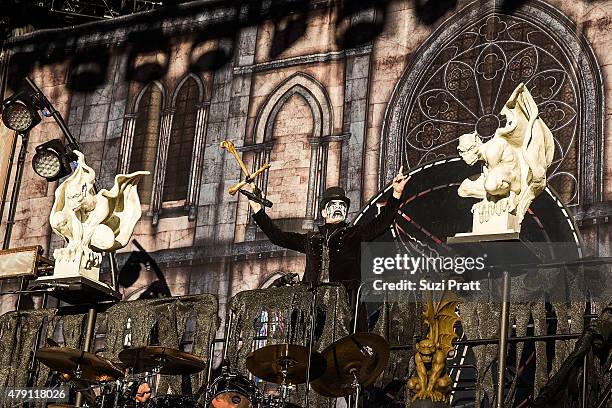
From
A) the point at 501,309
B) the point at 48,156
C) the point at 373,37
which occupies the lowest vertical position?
the point at 501,309

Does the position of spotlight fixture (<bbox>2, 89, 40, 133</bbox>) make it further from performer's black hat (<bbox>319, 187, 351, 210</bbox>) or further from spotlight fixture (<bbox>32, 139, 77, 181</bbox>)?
performer's black hat (<bbox>319, 187, 351, 210</bbox>)

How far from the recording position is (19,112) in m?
15.6

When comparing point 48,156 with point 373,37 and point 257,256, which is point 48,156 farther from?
point 373,37

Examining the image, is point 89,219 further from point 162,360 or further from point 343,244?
point 343,244

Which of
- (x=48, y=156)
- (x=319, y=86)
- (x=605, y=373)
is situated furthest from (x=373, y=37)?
(x=605, y=373)

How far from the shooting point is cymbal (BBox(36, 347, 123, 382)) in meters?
12.1

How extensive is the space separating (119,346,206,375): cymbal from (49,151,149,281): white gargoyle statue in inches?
67.0

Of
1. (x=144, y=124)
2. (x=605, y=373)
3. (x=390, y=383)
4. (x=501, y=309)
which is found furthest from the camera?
(x=144, y=124)

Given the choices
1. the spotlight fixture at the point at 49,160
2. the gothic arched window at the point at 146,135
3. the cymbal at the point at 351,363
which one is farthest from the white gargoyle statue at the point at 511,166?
the spotlight fixture at the point at 49,160

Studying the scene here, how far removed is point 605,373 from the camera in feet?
33.9

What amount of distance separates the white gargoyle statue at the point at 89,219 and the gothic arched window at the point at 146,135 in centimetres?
118

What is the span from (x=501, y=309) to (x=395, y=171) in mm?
2948

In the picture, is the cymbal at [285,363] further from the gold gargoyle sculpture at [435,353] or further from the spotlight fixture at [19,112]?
the spotlight fixture at [19,112]

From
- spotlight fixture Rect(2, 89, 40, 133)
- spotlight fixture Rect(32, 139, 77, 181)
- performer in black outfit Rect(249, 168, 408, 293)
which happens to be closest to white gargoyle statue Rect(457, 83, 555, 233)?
performer in black outfit Rect(249, 168, 408, 293)
